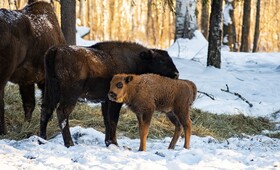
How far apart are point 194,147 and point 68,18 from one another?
4823 mm

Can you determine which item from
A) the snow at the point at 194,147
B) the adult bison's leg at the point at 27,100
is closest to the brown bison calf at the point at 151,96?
the snow at the point at 194,147

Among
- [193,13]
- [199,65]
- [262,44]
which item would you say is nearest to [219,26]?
[199,65]

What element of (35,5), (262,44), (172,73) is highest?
(35,5)

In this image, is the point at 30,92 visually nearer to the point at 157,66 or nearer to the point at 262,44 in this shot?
the point at 157,66

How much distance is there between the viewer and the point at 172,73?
7.36 meters

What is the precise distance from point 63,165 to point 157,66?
106 inches

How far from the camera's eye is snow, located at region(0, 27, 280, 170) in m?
5.18

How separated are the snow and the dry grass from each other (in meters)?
0.42

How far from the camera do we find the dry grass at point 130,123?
315 inches

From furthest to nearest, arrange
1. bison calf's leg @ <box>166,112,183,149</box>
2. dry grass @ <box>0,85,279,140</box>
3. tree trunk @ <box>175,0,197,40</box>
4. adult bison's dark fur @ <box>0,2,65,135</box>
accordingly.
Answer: tree trunk @ <box>175,0,197,40</box> → dry grass @ <box>0,85,279,140</box> → adult bison's dark fur @ <box>0,2,65,135</box> → bison calf's leg @ <box>166,112,183,149</box>

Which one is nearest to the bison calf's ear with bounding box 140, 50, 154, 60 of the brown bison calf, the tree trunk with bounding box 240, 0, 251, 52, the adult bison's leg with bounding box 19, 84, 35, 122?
the brown bison calf

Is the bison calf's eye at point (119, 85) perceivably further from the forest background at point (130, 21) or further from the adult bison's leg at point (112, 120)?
the forest background at point (130, 21)

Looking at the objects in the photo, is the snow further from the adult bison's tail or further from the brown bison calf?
the adult bison's tail

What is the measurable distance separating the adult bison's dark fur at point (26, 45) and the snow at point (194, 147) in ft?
3.33
